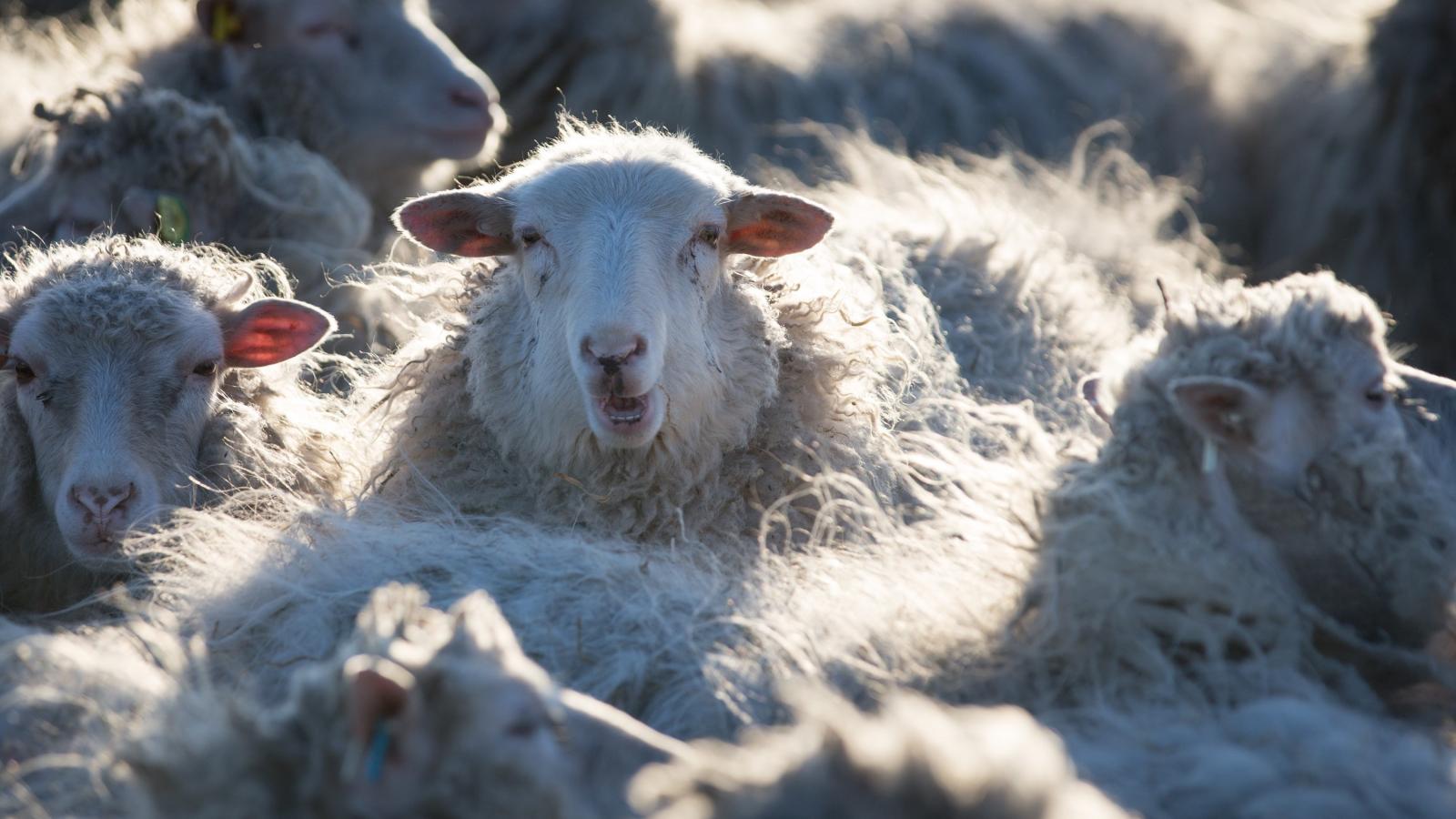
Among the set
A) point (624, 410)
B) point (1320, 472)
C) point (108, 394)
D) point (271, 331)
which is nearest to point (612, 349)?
point (624, 410)

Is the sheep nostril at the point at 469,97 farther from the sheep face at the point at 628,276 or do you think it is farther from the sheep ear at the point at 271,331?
the sheep ear at the point at 271,331

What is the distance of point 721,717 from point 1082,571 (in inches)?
23.9

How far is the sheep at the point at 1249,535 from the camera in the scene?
8.42 ft

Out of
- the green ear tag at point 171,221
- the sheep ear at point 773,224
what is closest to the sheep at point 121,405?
the green ear tag at point 171,221

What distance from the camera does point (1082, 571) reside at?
2615 millimetres

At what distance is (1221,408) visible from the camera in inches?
104

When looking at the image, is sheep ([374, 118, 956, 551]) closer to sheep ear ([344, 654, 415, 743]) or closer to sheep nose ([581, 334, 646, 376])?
sheep nose ([581, 334, 646, 376])

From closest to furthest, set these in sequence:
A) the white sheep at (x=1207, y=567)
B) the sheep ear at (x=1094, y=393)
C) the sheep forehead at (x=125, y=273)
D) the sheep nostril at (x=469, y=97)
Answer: the white sheep at (x=1207, y=567)
the sheep ear at (x=1094, y=393)
the sheep forehead at (x=125, y=273)
the sheep nostril at (x=469, y=97)

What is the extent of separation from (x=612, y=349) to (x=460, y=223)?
2.48 feet

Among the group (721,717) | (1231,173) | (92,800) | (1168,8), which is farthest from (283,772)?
(1168,8)

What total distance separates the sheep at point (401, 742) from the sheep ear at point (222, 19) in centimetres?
439

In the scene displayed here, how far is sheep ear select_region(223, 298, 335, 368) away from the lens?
3957mm

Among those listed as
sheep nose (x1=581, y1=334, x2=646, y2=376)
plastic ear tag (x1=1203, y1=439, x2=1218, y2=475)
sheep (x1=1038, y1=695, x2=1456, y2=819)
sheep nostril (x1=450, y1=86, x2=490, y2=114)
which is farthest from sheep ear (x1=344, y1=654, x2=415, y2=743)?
sheep nostril (x1=450, y1=86, x2=490, y2=114)

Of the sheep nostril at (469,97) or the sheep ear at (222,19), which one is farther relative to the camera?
the sheep nostril at (469,97)
